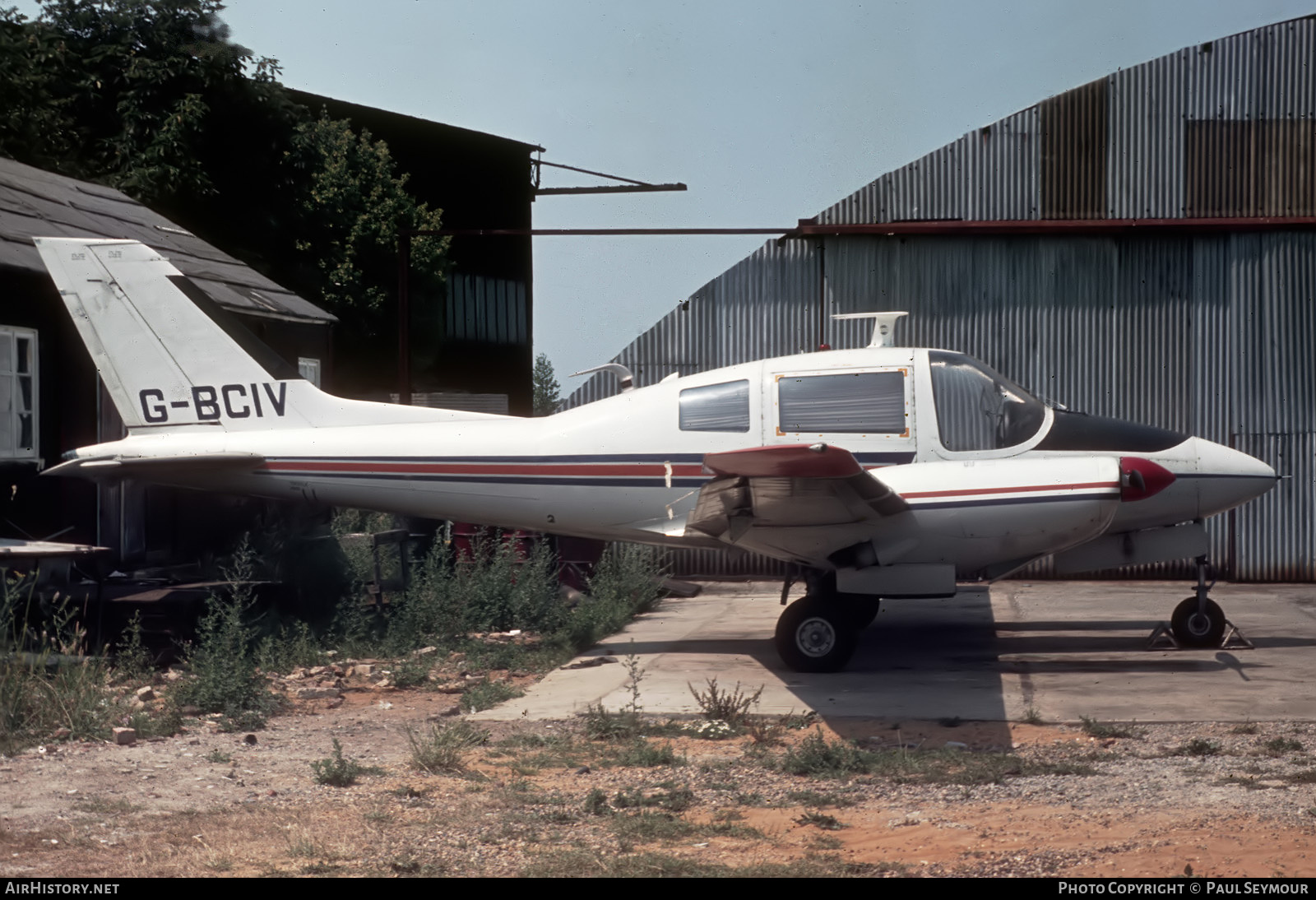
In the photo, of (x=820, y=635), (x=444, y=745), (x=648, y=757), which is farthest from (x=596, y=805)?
(x=820, y=635)

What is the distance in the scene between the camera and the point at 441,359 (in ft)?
128

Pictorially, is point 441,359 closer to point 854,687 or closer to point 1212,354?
point 1212,354

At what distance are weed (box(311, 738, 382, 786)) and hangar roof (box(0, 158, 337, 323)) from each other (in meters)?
5.86

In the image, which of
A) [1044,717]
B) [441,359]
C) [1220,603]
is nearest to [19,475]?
[1044,717]

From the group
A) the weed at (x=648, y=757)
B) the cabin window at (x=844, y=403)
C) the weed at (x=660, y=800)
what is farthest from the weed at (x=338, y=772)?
the cabin window at (x=844, y=403)

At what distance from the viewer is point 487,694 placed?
8219 mm

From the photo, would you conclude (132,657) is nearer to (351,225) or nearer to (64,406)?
(64,406)

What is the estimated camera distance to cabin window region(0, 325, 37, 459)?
10.0 m

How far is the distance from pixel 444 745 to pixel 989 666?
4546 mm

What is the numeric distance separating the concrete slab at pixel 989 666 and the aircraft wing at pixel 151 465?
3.07m

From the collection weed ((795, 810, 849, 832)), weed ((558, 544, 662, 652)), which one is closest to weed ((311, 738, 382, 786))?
weed ((795, 810, 849, 832))

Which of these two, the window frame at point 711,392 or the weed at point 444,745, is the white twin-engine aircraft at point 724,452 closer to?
the window frame at point 711,392

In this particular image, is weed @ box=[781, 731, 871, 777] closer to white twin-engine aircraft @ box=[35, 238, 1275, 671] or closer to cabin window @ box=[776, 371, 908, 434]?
white twin-engine aircraft @ box=[35, 238, 1275, 671]

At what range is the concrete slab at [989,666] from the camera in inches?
302
